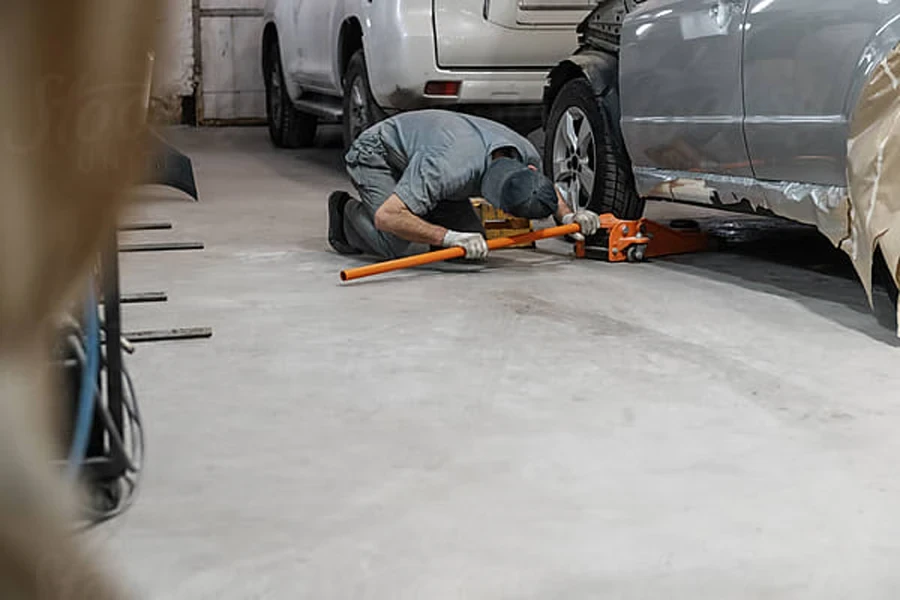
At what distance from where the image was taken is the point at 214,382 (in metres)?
3.26

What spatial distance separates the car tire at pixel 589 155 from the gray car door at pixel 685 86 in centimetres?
17

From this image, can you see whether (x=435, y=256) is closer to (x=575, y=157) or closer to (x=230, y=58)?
(x=575, y=157)

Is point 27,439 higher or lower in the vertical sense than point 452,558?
higher

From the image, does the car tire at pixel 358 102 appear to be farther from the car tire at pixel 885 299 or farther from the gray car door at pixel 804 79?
the car tire at pixel 885 299

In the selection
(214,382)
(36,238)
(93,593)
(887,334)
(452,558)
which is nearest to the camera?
(36,238)

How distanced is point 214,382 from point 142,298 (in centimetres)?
116

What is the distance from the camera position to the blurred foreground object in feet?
1.47

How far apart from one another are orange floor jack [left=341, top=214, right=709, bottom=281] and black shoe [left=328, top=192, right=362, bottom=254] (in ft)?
1.54

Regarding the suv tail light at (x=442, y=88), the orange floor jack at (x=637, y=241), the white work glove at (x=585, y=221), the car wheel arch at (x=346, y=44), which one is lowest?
the orange floor jack at (x=637, y=241)

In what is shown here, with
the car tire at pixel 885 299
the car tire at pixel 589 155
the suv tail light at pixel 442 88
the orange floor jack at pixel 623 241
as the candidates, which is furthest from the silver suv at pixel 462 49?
the car tire at pixel 885 299

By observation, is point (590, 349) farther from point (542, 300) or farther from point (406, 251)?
point (406, 251)

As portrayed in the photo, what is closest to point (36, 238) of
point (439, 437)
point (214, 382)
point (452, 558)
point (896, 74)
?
point (452, 558)

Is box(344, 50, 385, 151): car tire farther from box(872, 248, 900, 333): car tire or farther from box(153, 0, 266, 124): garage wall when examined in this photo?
box(153, 0, 266, 124): garage wall

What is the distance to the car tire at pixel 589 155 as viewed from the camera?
5.44 metres
